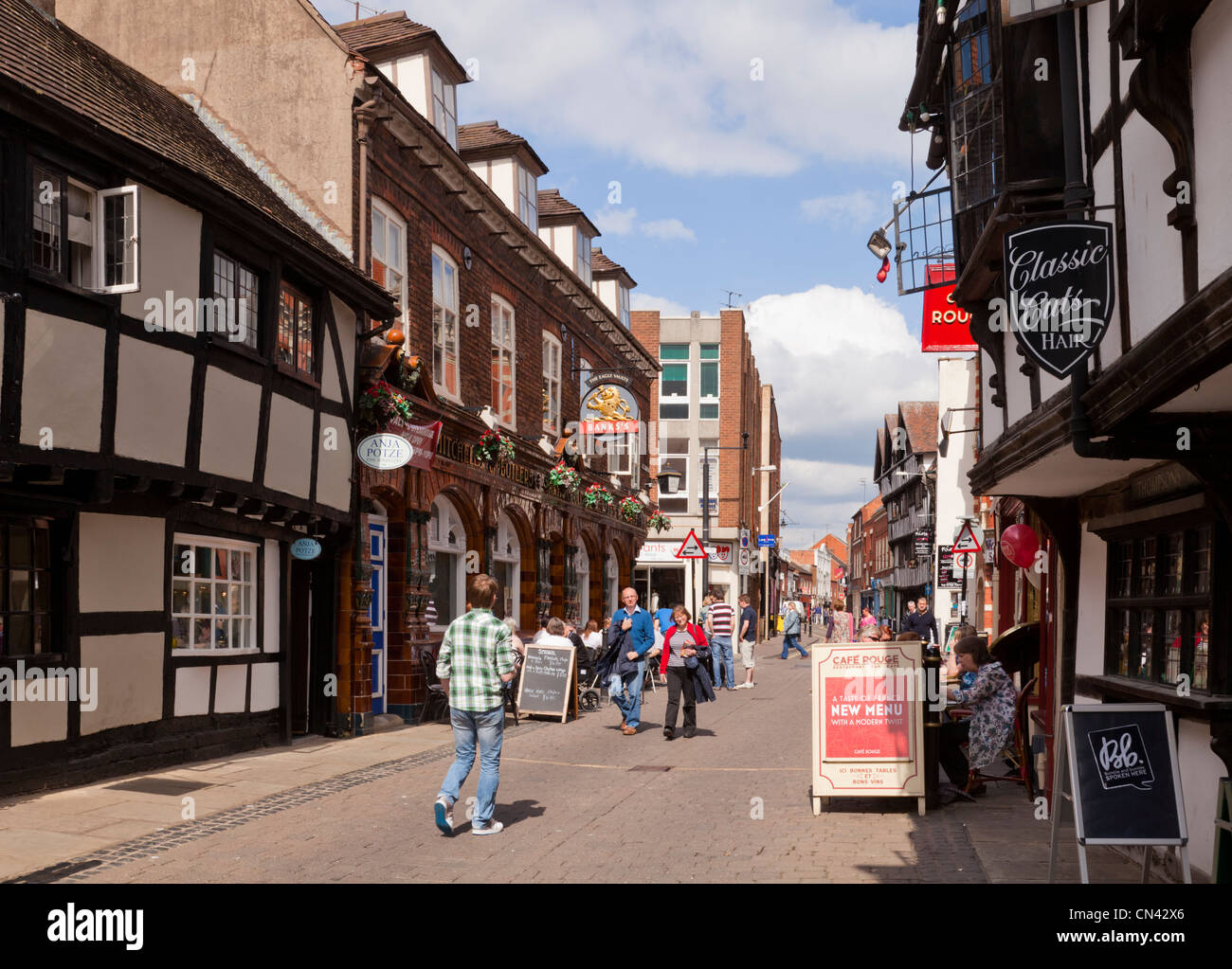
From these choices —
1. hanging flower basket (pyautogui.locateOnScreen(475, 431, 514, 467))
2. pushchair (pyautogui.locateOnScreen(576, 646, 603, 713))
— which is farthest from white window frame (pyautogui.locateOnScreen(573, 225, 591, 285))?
pushchair (pyautogui.locateOnScreen(576, 646, 603, 713))

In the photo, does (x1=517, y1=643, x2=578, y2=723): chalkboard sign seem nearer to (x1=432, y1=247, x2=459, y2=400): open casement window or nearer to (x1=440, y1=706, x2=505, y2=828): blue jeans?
(x1=432, y1=247, x2=459, y2=400): open casement window

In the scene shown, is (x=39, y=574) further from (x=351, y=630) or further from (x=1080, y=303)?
(x=1080, y=303)

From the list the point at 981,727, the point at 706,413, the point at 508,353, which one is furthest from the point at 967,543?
the point at 706,413

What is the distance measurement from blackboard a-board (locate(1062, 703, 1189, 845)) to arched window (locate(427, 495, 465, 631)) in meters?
13.3

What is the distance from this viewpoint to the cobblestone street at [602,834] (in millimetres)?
7918

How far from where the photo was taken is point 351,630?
16.2m

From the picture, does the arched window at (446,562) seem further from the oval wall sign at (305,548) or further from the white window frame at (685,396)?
the white window frame at (685,396)

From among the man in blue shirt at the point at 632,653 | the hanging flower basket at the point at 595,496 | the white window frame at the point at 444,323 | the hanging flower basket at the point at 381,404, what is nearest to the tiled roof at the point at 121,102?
the hanging flower basket at the point at 381,404

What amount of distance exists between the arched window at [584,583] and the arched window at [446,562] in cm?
835

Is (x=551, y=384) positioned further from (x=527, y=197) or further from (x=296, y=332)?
(x=296, y=332)

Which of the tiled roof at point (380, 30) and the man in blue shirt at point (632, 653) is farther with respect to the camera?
the tiled roof at point (380, 30)

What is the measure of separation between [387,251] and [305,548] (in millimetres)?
4878
